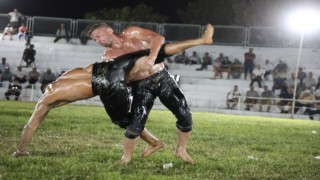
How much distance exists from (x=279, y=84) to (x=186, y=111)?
670 inches

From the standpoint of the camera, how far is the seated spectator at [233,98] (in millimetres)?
21703

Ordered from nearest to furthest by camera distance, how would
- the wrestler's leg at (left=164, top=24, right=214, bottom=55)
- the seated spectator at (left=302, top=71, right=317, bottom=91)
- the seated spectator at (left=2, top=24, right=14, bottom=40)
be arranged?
the wrestler's leg at (left=164, top=24, right=214, bottom=55)
the seated spectator at (left=302, top=71, right=317, bottom=91)
the seated spectator at (left=2, top=24, right=14, bottom=40)

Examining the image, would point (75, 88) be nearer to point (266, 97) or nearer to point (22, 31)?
point (266, 97)

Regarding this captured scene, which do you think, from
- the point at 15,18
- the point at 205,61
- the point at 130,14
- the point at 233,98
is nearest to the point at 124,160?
the point at 233,98

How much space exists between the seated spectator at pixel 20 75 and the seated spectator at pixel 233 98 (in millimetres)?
9918

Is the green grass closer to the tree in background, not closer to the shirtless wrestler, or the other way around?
the shirtless wrestler

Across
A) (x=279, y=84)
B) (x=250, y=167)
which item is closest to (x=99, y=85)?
(x=250, y=167)

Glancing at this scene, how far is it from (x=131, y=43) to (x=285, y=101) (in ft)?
54.2

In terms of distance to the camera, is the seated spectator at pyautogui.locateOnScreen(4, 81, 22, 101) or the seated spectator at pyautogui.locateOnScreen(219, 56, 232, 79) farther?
the seated spectator at pyautogui.locateOnScreen(219, 56, 232, 79)

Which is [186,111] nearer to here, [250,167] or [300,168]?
[250,167]

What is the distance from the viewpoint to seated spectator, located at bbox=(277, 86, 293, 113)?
68.0 feet

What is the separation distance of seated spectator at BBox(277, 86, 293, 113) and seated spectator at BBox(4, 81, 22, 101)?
11.9 meters

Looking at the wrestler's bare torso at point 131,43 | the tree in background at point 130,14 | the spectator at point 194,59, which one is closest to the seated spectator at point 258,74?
the spectator at point 194,59

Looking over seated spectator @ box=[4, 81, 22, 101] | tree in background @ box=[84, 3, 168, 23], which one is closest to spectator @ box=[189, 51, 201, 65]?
seated spectator @ box=[4, 81, 22, 101]
